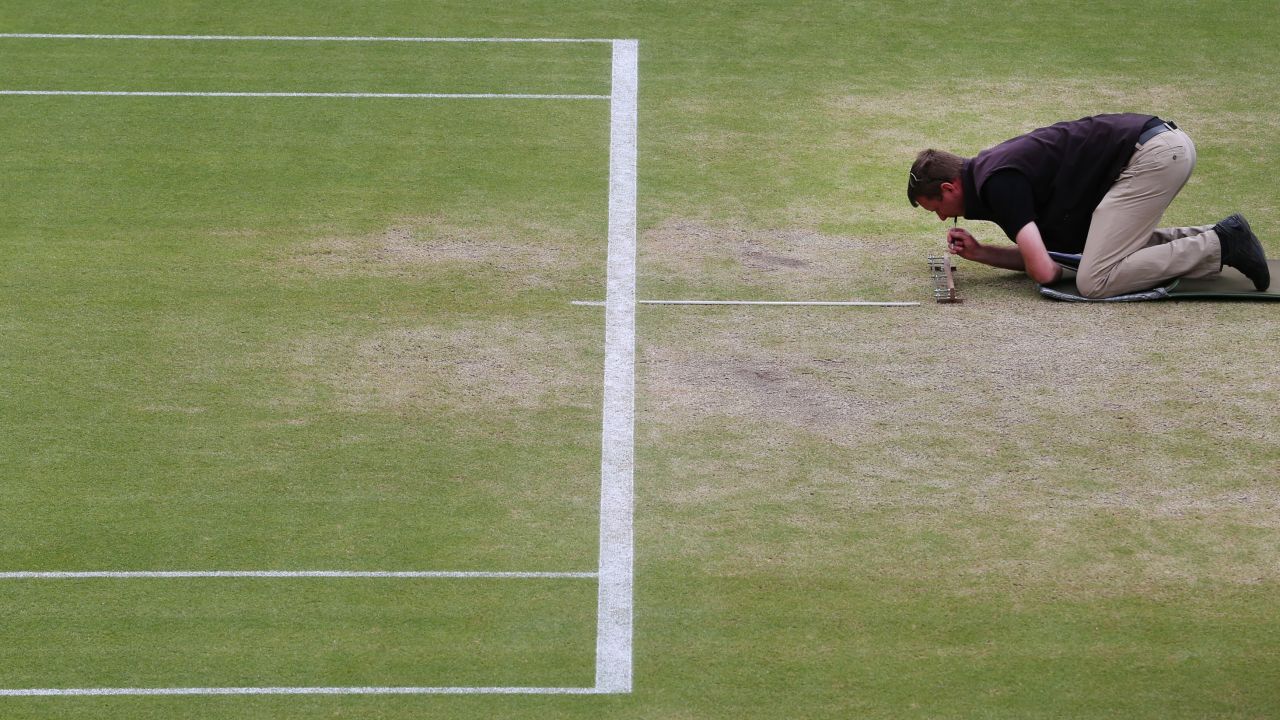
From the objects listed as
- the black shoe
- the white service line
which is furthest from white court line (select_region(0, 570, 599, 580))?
the black shoe

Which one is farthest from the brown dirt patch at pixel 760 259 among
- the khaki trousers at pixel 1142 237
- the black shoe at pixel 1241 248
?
the black shoe at pixel 1241 248

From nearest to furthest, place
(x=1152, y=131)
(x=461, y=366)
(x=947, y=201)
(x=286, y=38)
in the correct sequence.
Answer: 1. (x=461, y=366)
2. (x=947, y=201)
3. (x=1152, y=131)
4. (x=286, y=38)

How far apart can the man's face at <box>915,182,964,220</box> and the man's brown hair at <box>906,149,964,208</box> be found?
3 cm

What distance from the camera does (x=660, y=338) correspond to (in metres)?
9.55

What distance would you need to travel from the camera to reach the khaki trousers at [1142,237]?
9.88 m

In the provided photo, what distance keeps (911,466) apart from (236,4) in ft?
31.7

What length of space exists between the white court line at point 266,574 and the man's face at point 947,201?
372 centimetres

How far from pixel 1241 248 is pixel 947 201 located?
1.79 m

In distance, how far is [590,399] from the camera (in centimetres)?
890

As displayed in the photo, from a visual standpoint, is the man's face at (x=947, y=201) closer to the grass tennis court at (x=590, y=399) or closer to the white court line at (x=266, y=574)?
the grass tennis court at (x=590, y=399)

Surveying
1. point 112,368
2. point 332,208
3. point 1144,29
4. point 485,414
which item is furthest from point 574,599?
point 1144,29

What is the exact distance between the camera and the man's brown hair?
9.73 metres

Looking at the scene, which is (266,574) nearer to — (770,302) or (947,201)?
(770,302)

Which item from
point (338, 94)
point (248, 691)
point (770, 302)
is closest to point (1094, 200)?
point (770, 302)
